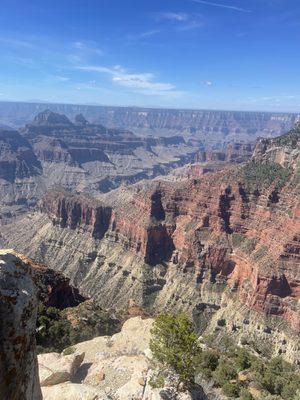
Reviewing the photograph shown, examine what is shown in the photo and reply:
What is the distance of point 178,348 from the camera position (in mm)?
36938

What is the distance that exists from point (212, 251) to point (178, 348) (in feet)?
314

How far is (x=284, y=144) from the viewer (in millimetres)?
170375

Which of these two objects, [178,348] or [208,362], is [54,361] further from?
[208,362]

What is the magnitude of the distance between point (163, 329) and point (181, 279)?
9876 centimetres

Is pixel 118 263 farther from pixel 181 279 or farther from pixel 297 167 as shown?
pixel 297 167

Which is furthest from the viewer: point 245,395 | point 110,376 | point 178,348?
point 245,395

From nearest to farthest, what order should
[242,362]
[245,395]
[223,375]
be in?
[245,395], [223,375], [242,362]

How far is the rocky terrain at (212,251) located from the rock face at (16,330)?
9062cm

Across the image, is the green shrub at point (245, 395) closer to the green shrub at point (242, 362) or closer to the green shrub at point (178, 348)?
the green shrub at point (178, 348)

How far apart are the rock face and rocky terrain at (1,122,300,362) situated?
297 feet

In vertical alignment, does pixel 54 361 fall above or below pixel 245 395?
above

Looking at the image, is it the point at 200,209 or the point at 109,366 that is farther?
the point at 200,209

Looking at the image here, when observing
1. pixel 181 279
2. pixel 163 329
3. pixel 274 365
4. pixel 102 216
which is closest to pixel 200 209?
pixel 181 279

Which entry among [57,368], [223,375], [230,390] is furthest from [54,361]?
[223,375]
